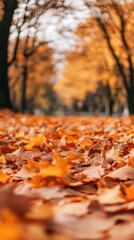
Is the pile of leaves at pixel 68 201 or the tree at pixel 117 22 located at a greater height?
the pile of leaves at pixel 68 201

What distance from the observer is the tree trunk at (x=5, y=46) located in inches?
474

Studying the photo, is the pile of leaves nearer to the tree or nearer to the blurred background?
the blurred background

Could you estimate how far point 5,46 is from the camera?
15.1m

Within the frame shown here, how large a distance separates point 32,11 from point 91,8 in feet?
17.5

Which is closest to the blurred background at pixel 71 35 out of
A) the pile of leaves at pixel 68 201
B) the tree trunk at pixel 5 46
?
the tree trunk at pixel 5 46

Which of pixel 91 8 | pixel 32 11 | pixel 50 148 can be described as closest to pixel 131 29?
pixel 91 8

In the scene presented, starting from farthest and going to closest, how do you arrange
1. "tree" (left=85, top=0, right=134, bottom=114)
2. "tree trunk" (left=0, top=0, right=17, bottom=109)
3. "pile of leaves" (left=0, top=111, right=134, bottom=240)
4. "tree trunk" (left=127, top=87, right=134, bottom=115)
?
"tree trunk" (left=127, top=87, right=134, bottom=115)
"tree" (left=85, top=0, right=134, bottom=114)
"tree trunk" (left=0, top=0, right=17, bottom=109)
"pile of leaves" (left=0, top=111, right=134, bottom=240)

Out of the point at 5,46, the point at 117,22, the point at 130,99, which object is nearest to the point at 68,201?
the point at 5,46

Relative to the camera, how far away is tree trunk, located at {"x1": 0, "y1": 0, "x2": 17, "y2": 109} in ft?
39.5

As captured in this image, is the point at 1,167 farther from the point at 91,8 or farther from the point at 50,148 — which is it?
the point at 91,8

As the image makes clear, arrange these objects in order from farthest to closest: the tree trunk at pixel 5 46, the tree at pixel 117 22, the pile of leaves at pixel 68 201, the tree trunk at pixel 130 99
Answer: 1. the tree trunk at pixel 130 99
2. the tree at pixel 117 22
3. the tree trunk at pixel 5 46
4. the pile of leaves at pixel 68 201

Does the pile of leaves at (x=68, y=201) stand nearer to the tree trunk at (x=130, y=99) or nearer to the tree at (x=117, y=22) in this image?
the tree at (x=117, y=22)

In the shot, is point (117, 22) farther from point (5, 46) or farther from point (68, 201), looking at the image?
point (68, 201)

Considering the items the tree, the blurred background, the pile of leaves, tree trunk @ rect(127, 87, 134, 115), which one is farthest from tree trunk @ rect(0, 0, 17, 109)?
the pile of leaves
